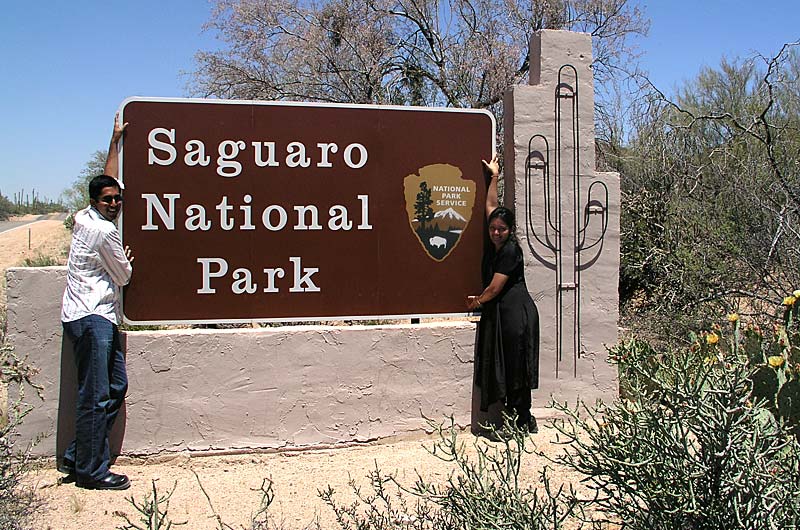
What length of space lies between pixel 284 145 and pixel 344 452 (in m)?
2.33

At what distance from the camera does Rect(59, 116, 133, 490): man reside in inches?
194

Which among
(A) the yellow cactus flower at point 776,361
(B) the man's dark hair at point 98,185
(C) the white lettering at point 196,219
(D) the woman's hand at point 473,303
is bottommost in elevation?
(A) the yellow cactus flower at point 776,361

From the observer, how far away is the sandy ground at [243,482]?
176 inches

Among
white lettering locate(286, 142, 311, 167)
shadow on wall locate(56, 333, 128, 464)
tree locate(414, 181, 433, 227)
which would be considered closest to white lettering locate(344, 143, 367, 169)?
white lettering locate(286, 142, 311, 167)

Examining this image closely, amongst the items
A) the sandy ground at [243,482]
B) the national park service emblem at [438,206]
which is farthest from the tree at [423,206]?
the sandy ground at [243,482]

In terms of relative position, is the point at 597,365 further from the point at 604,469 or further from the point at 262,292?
the point at 604,469

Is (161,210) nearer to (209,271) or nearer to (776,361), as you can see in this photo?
(209,271)

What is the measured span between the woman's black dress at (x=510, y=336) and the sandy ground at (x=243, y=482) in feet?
1.61

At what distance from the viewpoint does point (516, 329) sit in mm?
5719

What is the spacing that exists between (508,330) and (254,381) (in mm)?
1918

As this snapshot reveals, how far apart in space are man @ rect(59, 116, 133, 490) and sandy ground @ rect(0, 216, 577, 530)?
0.22 meters

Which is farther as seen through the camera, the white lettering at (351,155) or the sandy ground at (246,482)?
the white lettering at (351,155)

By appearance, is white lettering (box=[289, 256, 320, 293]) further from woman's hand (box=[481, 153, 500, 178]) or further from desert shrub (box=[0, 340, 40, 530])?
desert shrub (box=[0, 340, 40, 530])

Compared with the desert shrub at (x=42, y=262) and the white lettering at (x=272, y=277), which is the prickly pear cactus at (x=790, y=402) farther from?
the desert shrub at (x=42, y=262)
